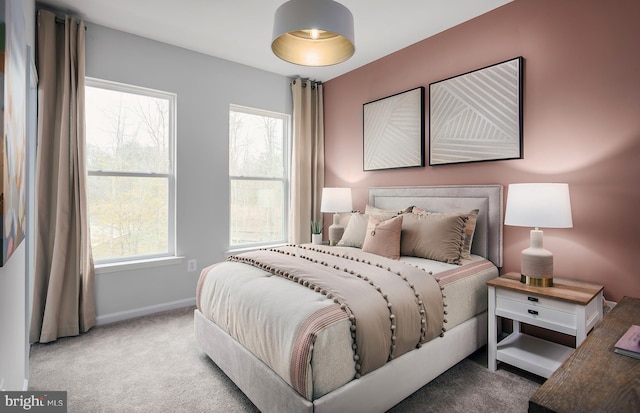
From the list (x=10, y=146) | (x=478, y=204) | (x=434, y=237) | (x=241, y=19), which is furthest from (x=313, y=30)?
(x=478, y=204)

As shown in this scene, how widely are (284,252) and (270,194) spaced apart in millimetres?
1757

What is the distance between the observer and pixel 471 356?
7.98 feet

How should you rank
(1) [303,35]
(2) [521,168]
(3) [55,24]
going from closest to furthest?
(1) [303,35] → (2) [521,168] → (3) [55,24]

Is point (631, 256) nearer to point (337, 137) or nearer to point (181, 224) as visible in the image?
point (337, 137)

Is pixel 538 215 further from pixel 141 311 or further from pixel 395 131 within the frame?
pixel 141 311

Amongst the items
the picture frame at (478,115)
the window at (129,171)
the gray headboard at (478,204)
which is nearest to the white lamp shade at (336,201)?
the gray headboard at (478,204)

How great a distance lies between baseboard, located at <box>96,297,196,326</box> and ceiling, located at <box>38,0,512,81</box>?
266 centimetres

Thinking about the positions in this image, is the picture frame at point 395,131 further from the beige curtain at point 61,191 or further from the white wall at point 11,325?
the white wall at point 11,325

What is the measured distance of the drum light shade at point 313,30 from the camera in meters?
1.64

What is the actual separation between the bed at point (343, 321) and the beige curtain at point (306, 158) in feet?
5.33

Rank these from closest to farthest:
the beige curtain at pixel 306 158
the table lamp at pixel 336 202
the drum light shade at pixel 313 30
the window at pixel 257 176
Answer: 1. the drum light shade at pixel 313 30
2. the table lamp at pixel 336 202
3. the window at pixel 257 176
4. the beige curtain at pixel 306 158

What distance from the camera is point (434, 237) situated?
2545 millimetres

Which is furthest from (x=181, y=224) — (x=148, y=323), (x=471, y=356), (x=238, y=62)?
(x=471, y=356)

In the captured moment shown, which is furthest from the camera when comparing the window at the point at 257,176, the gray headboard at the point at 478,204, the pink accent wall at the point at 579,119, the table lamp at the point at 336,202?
the window at the point at 257,176
